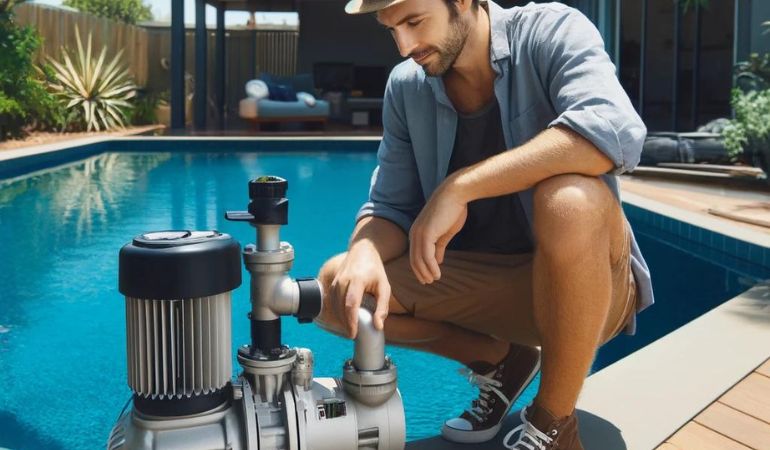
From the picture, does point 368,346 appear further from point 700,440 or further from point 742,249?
point 742,249

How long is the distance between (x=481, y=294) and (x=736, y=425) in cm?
56

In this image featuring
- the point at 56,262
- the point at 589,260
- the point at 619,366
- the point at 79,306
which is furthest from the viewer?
the point at 56,262

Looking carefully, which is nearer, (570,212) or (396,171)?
(570,212)

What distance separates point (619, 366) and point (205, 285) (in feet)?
4.01

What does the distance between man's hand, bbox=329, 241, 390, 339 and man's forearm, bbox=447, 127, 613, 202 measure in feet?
0.62

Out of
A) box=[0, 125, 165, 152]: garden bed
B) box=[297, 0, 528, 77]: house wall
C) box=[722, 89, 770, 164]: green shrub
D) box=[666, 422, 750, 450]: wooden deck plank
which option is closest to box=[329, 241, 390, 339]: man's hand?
box=[666, 422, 750, 450]: wooden deck plank

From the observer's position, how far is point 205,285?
124 cm

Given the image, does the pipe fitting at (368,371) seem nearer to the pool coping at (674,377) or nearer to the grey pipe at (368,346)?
the grey pipe at (368,346)

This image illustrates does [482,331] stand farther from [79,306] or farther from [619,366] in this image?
[79,306]

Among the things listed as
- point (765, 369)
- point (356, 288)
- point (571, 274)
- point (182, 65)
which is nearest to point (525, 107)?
point (571, 274)

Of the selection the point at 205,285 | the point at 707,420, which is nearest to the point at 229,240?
the point at 205,285

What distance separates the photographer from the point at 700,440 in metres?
1.68

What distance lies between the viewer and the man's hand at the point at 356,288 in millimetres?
1397

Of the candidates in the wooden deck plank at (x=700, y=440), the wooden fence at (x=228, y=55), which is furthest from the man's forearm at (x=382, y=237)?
the wooden fence at (x=228, y=55)
